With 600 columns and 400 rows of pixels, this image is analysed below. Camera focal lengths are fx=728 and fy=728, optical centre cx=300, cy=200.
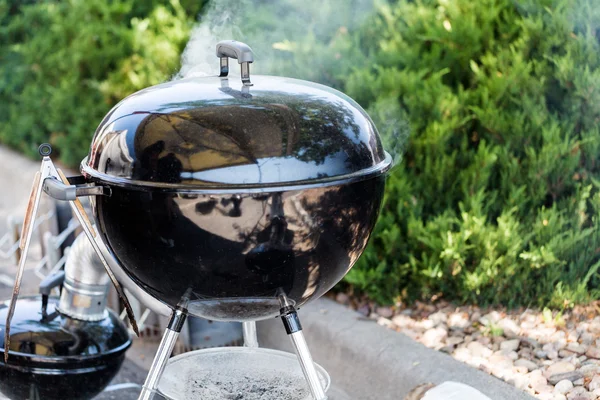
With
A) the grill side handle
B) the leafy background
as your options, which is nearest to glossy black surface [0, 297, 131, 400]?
the grill side handle

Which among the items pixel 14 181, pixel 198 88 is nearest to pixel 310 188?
pixel 198 88

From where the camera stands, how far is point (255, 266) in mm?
1748

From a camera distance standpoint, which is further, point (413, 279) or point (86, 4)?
point (86, 4)

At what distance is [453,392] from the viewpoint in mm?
2168

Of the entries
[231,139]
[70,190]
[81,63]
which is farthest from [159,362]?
[81,63]

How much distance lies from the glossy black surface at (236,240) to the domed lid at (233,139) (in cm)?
4

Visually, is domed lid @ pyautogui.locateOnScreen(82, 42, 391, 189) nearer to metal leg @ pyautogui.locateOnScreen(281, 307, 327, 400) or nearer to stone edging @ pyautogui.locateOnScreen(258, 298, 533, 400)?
metal leg @ pyautogui.locateOnScreen(281, 307, 327, 400)

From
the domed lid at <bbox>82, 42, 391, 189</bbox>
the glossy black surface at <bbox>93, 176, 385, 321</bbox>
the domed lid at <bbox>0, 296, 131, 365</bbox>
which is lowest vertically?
the domed lid at <bbox>0, 296, 131, 365</bbox>

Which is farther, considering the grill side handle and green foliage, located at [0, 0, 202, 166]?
green foliage, located at [0, 0, 202, 166]

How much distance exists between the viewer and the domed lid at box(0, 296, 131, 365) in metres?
2.46

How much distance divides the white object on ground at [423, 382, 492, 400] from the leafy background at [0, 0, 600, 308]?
0.69 metres

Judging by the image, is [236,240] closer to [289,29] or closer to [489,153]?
[489,153]

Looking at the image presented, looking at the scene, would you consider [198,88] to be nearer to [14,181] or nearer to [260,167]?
[260,167]

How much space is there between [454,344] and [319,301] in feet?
2.14
